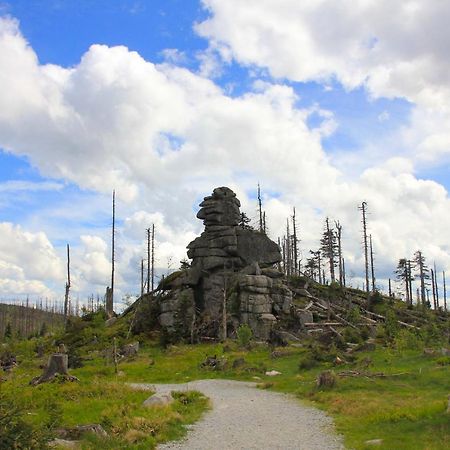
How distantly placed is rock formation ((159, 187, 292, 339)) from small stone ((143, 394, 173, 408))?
2591 cm

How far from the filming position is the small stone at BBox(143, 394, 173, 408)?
18597 millimetres

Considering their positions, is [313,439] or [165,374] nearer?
[313,439]

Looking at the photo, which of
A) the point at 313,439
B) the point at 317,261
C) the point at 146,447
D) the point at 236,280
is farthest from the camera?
the point at 317,261

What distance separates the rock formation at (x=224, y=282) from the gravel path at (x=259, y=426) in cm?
2447

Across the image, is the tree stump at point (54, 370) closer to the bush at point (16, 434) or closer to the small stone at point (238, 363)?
the small stone at point (238, 363)

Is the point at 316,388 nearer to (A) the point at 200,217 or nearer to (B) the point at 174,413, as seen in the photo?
(B) the point at 174,413

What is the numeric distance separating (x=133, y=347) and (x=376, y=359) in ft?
67.6

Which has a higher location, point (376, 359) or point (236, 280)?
point (236, 280)

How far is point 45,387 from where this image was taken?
2442cm

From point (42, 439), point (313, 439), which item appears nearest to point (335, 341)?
point (313, 439)

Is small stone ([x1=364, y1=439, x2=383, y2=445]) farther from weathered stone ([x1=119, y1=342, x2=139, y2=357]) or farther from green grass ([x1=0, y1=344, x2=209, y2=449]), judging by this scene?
weathered stone ([x1=119, y1=342, x2=139, y2=357])

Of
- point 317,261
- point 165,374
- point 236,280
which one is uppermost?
point 317,261

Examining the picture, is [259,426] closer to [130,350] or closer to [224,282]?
[130,350]

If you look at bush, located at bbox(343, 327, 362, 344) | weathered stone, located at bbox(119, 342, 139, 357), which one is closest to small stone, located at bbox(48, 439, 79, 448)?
weathered stone, located at bbox(119, 342, 139, 357)
